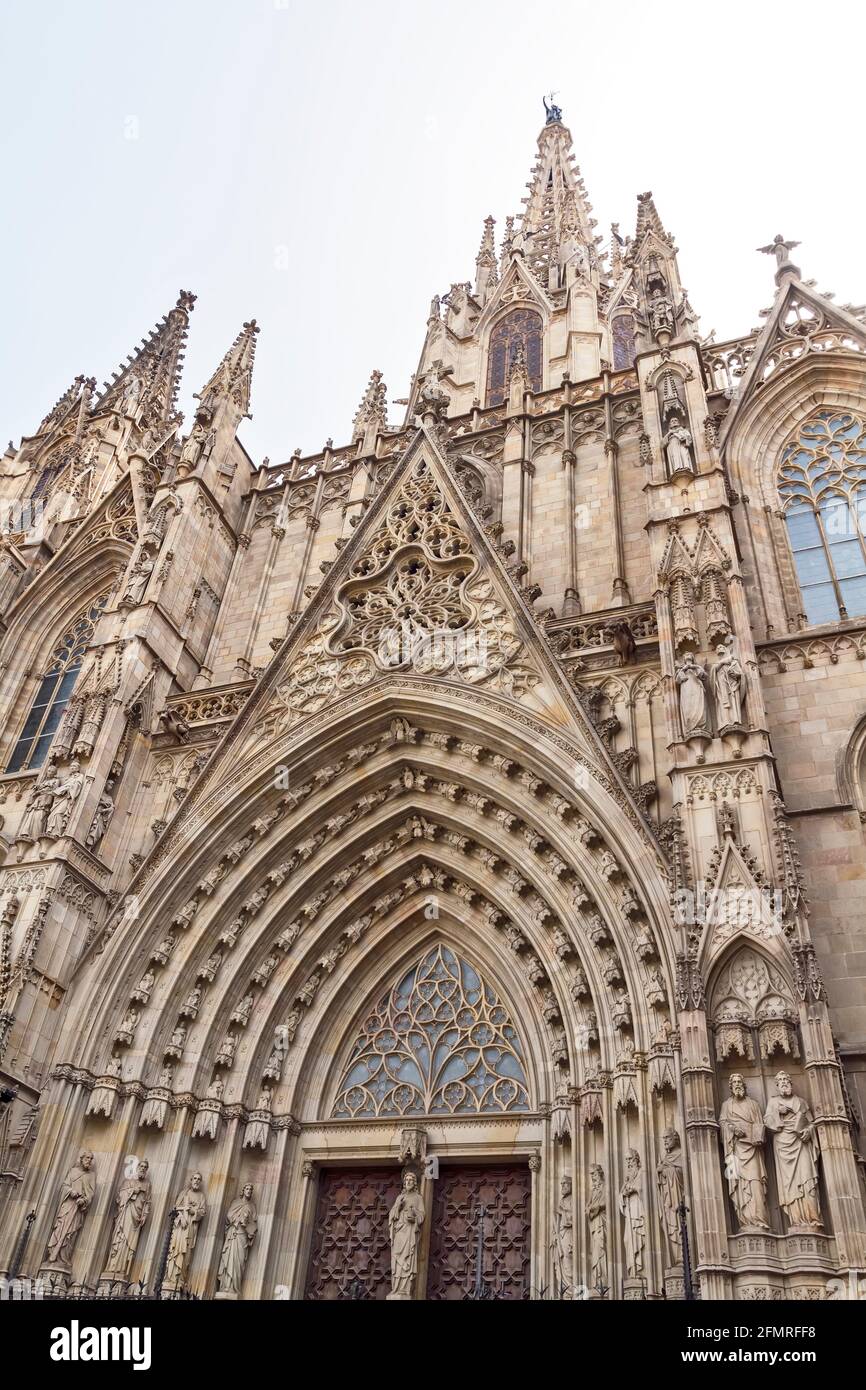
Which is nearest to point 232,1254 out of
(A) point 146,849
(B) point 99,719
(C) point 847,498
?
(A) point 146,849

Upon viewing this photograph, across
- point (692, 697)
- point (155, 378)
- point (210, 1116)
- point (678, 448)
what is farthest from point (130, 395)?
point (692, 697)

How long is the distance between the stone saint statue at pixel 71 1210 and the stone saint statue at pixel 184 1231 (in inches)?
38.3

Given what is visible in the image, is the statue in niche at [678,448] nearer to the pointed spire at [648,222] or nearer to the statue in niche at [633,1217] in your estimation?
the pointed spire at [648,222]

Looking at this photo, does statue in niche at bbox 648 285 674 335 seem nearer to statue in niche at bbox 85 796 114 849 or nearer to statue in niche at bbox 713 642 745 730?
statue in niche at bbox 713 642 745 730

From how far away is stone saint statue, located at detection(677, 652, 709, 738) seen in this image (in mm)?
10469

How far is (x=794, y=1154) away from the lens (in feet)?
25.6

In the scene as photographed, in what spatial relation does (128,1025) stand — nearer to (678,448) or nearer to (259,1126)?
(259,1126)

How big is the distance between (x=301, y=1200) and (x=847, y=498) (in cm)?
1142

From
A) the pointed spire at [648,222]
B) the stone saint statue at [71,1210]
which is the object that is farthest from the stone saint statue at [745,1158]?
the pointed spire at [648,222]

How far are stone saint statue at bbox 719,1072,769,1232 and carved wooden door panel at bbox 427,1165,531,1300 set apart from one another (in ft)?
12.0

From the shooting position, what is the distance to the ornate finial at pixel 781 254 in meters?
16.6

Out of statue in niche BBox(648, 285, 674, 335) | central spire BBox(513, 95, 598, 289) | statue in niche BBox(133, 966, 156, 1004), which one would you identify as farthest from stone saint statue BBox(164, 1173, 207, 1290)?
central spire BBox(513, 95, 598, 289)
